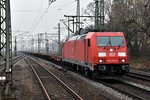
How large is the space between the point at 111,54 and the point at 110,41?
1.02 m

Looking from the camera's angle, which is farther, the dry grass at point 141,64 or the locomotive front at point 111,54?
the dry grass at point 141,64

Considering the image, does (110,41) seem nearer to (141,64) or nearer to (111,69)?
(111,69)

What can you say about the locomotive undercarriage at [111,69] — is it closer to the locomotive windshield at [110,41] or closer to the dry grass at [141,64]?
the locomotive windshield at [110,41]

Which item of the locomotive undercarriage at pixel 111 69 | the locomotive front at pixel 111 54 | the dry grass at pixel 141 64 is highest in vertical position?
the locomotive front at pixel 111 54

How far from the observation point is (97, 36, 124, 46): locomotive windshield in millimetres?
21406

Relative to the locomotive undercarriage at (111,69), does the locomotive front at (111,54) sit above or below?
above

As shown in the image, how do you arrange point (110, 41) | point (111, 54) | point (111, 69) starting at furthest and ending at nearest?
point (110, 41), point (111, 54), point (111, 69)

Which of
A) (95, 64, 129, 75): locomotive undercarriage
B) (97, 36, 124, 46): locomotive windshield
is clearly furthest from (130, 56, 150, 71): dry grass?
(95, 64, 129, 75): locomotive undercarriage

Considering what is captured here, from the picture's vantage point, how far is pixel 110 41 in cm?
2150

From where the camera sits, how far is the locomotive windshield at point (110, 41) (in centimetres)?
2141

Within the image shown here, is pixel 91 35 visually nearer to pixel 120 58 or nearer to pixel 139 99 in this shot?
pixel 120 58

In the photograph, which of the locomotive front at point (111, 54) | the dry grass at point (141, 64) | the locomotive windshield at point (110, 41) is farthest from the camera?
the dry grass at point (141, 64)

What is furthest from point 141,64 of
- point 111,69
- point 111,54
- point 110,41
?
point 111,69

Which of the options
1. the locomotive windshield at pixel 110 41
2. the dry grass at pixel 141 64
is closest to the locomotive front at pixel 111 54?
the locomotive windshield at pixel 110 41
